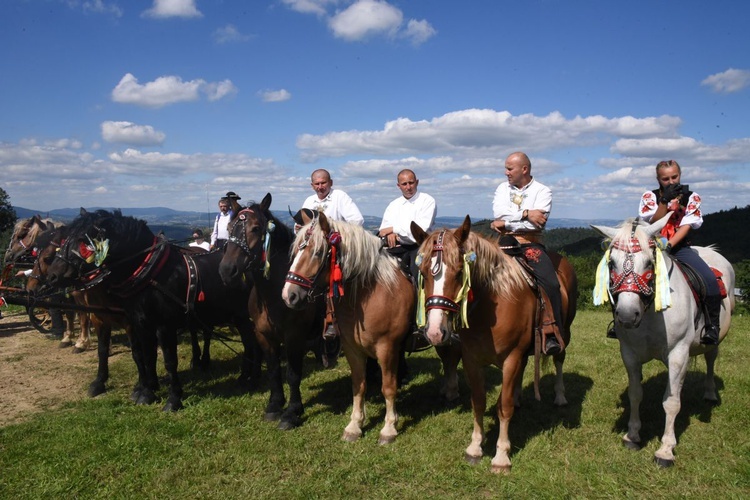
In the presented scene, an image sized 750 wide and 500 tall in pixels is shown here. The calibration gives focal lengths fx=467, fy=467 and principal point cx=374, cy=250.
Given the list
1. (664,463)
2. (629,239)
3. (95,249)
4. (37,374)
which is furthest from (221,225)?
(664,463)

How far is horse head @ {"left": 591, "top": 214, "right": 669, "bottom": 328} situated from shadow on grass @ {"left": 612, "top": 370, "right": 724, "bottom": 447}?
5.32ft

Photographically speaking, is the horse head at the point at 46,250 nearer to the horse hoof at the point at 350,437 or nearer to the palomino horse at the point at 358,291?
the palomino horse at the point at 358,291

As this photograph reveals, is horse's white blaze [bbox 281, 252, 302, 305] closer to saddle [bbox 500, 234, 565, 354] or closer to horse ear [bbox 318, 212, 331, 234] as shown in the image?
horse ear [bbox 318, 212, 331, 234]

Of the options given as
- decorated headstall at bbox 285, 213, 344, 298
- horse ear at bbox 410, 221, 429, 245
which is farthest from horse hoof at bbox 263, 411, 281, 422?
horse ear at bbox 410, 221, 429, 245

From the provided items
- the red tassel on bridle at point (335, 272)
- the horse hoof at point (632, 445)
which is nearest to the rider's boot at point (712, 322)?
the horse hoof at point (632, 445)

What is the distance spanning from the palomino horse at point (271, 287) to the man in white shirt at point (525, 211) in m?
2.27

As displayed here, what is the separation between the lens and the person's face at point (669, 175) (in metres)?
4.80

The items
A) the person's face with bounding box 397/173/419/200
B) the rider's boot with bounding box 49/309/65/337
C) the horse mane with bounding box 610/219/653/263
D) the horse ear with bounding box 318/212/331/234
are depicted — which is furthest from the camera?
the rider's boot with bounding box 49/309/65/337

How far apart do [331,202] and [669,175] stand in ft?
12.2

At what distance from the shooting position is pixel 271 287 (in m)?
4.98

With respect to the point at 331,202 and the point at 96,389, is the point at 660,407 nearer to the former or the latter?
the point at 331,202

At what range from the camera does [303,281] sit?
4.12 meters

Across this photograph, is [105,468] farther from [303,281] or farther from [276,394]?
[303,281]

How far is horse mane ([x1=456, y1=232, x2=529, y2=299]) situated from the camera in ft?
12.5
